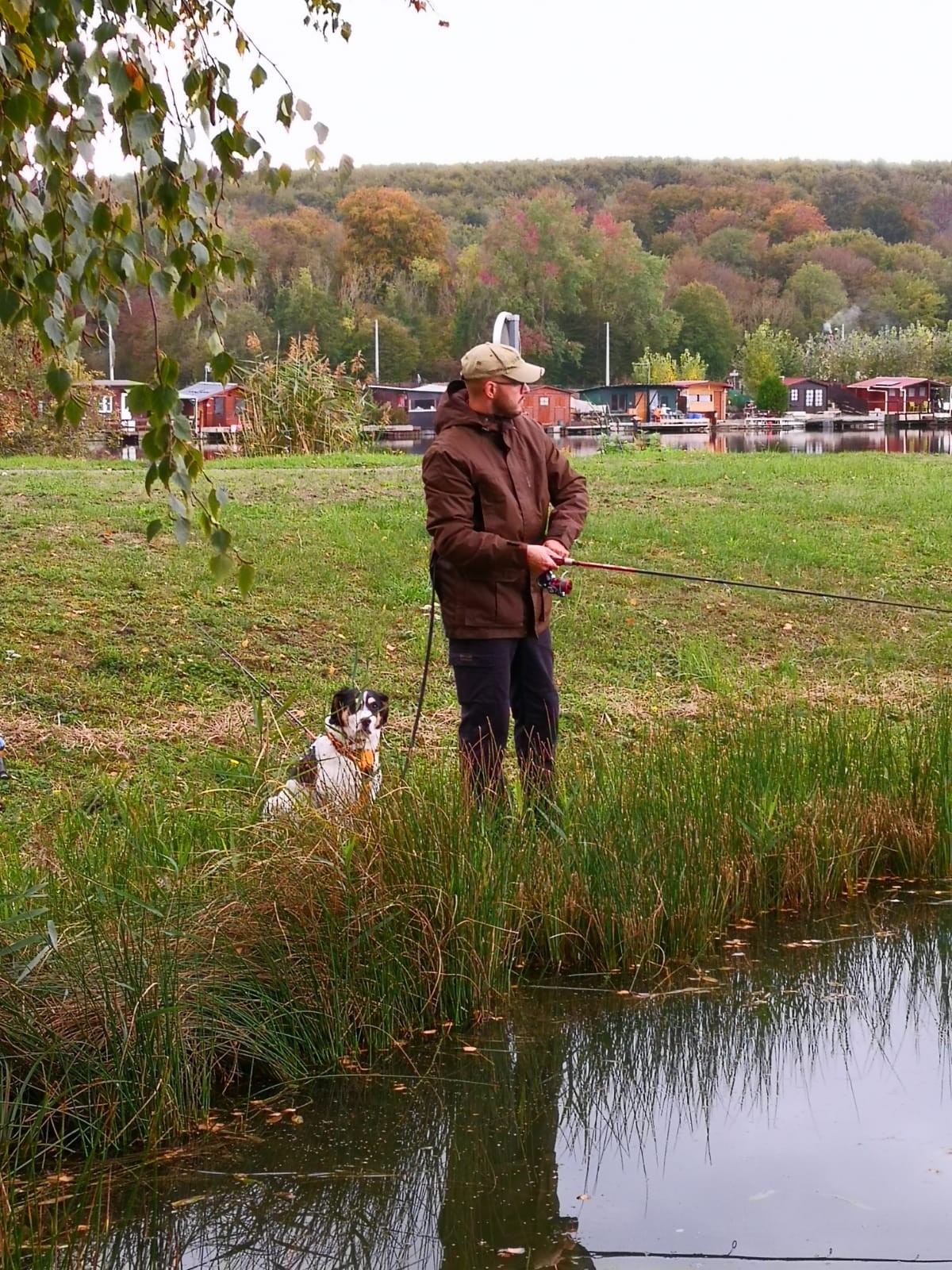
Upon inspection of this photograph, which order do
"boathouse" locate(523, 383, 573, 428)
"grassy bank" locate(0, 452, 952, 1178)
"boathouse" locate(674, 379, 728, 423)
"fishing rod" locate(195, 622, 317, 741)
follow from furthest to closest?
"boathouse" locate(674, 379, 728, 423) < "boathouse" locate(523, 383, 573, 428) < "fishing rod" locate(195, 622, 317, 741) < "grassy bank" locate(0, 452, 952, 1178)

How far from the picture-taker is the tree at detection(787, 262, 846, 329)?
121 m

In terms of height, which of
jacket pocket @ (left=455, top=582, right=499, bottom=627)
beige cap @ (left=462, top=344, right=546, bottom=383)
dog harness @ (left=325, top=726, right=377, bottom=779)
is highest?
beige cap @ (left=462, top=344, right=546, bottom=383)

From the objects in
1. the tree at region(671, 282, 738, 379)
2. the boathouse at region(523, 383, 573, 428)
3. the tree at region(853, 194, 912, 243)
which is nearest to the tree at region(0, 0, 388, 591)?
the boathouse at region(523, 383, 573, 428)

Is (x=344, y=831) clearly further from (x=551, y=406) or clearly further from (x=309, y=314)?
(x=309, y=314)

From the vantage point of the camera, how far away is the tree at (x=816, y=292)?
121 metres

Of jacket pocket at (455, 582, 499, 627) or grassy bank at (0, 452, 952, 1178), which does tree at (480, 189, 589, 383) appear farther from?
jacket pocket at (455, 582, 499, 627)

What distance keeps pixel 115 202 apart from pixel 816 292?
12406 centimetres

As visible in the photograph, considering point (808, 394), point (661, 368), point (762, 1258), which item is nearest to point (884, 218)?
point (808, 394)

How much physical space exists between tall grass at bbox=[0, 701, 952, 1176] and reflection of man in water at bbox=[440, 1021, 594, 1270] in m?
0.34

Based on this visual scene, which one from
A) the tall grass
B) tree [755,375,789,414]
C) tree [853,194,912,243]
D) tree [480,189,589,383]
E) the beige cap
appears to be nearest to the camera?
the tall grass

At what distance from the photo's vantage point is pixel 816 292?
122m

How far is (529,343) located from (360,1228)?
8268 cm

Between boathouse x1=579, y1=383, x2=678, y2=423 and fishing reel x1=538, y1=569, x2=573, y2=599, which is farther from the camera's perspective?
boathouse x1=579, y1=383, x2=678, y2=423

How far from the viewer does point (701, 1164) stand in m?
3.69
